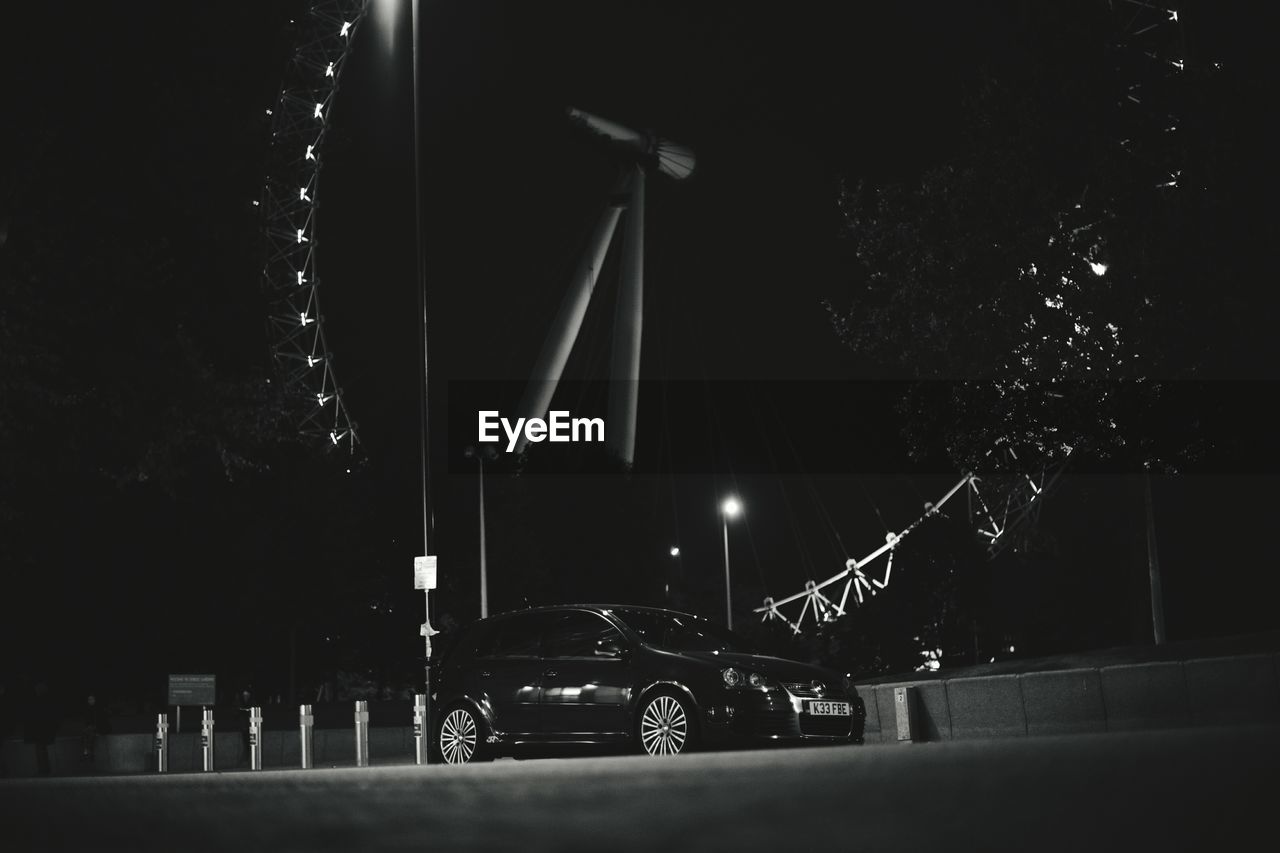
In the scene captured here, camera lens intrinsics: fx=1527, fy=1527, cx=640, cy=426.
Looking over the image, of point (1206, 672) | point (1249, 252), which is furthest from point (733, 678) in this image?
point (1249, 252)

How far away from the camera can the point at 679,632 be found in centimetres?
1446

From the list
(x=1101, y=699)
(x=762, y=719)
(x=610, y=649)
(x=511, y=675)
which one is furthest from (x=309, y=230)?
(x=1101, y=699)

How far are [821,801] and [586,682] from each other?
12.2 m

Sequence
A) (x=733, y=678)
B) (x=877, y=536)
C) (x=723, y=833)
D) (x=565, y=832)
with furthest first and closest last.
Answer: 1. (x=877, y=536)
2. (x=733, y=678)
3. (x=565, y=832)
4. (x=723, y=833)

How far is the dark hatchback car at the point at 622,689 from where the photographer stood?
43.3 feet

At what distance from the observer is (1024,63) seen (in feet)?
69.8

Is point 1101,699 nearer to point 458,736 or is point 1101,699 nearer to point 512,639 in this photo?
point 512,639

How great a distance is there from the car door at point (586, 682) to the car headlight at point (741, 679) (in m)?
0.99

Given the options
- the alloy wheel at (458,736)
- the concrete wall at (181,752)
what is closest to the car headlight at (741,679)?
the alloy wheel at (458,736)

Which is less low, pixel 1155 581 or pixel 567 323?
pixel 567 323

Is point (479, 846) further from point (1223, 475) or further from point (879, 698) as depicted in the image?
point (1223, 475)

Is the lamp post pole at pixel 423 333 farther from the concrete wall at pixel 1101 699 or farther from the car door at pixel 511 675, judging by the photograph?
the concrete wall at pixel 1101 699

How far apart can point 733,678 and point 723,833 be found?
37.1 feet

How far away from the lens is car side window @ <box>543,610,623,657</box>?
557 inches
